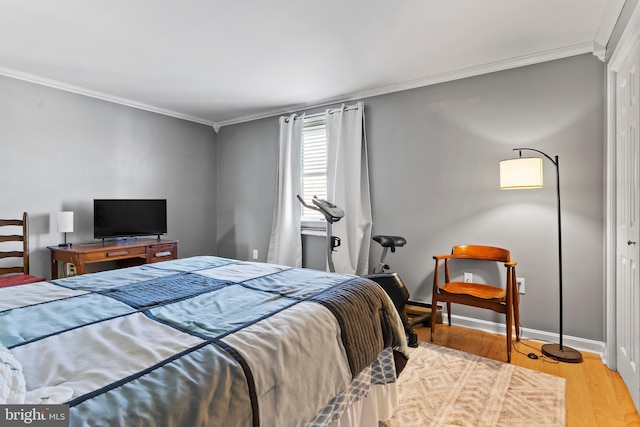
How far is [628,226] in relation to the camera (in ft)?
6.70

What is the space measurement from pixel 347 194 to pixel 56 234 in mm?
3166

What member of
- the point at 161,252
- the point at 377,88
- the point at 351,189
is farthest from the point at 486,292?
the point at 161,252

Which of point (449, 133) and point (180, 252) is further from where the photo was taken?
point (180, 252)

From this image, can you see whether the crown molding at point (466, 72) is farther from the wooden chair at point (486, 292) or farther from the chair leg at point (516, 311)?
the chair leg at point (516, 311)

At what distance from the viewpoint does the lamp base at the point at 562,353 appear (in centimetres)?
248

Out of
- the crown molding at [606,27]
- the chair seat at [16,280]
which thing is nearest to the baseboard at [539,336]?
the crown molding at [606,27]

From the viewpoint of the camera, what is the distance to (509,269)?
2549 millimetres

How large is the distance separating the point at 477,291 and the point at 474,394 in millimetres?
867

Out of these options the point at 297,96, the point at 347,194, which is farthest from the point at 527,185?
the point at 297,96

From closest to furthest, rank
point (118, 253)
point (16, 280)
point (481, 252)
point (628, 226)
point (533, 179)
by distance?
point (628, 226) < point (533, 179) < point (16, 280) < point (481, 252) < point (118, 253)

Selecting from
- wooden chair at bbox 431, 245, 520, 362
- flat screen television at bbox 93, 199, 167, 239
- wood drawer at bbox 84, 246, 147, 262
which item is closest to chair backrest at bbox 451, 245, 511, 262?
wooden chair at bbox 431, 245, 520, 362

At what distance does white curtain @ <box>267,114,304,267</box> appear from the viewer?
428 centimetres

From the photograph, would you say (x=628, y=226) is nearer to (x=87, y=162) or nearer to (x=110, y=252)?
(x=110, y=252)

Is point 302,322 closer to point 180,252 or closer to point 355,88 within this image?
point 355,88
